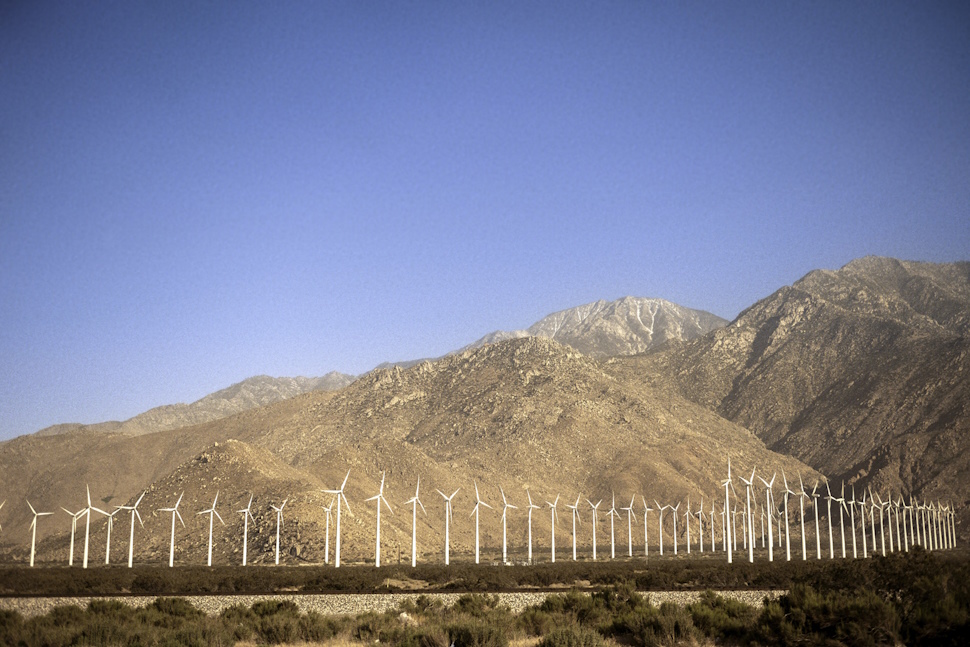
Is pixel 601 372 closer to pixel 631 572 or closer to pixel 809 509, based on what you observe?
pixel 809 509

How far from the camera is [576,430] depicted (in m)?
168

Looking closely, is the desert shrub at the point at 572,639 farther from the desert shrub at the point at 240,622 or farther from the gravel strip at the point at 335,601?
the gravel strip at the point at 335,601

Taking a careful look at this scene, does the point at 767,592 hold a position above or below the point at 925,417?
below

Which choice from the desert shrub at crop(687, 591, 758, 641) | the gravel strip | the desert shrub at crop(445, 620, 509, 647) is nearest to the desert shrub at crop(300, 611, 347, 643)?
the desert shrub at crop(445, 620, 509, 647)

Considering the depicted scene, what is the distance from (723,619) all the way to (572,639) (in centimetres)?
565

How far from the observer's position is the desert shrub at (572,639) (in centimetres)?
2216

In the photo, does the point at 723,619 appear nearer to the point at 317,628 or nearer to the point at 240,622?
the point at 317,628

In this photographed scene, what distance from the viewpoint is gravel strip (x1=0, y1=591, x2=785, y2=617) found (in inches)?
1548

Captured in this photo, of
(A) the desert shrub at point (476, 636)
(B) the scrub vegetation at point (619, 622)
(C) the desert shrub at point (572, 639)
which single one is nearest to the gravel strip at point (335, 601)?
(B) the scrub vegetation at point (619, 622)

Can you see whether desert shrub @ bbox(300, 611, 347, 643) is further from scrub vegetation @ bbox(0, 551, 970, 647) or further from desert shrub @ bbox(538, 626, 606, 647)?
desert shrub @ bbox(538, 626, 606, 647)

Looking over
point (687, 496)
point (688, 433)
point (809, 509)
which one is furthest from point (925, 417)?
point (687, 496)

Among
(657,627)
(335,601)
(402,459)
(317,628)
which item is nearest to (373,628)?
(317,628)

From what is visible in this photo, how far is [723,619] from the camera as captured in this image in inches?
1019

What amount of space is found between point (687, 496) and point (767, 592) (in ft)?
357
